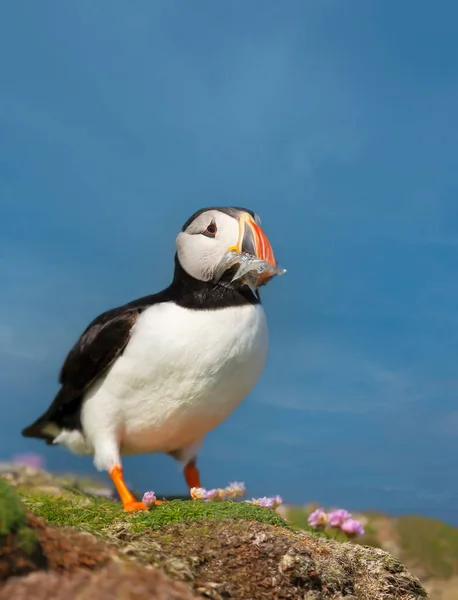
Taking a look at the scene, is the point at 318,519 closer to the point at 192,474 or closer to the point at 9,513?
the point at 192,474

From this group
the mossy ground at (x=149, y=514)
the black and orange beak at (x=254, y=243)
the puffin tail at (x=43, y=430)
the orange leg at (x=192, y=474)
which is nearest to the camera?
the mossy ground at (x=149, y=514)

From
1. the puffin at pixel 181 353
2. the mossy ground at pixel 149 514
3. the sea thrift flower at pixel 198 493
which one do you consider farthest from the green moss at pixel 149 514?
the sea thrift flower at pixel 198 493

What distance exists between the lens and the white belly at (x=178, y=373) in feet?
21.9

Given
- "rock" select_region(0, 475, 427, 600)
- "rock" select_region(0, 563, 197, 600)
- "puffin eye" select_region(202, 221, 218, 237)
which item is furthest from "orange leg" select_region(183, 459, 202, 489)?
"rock" select_region(0, 563, 197, 600)

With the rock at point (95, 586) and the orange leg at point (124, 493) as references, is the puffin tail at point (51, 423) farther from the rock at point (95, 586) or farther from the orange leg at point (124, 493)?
the rock at point (95, 586)

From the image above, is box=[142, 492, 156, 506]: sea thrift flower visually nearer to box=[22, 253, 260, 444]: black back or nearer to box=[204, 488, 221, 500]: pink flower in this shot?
box=[204, 488, 221, 500]: pink flower

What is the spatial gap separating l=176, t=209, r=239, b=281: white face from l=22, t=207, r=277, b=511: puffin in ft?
0.03

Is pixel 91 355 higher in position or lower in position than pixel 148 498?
higher

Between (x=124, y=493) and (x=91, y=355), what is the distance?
4.74 ft

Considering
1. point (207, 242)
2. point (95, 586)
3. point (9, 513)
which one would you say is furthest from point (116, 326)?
point (95, 586)

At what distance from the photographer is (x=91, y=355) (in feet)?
23.5

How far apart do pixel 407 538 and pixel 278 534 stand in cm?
502

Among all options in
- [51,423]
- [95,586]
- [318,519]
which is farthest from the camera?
[51,423]

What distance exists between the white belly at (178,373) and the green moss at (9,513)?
3.56m
